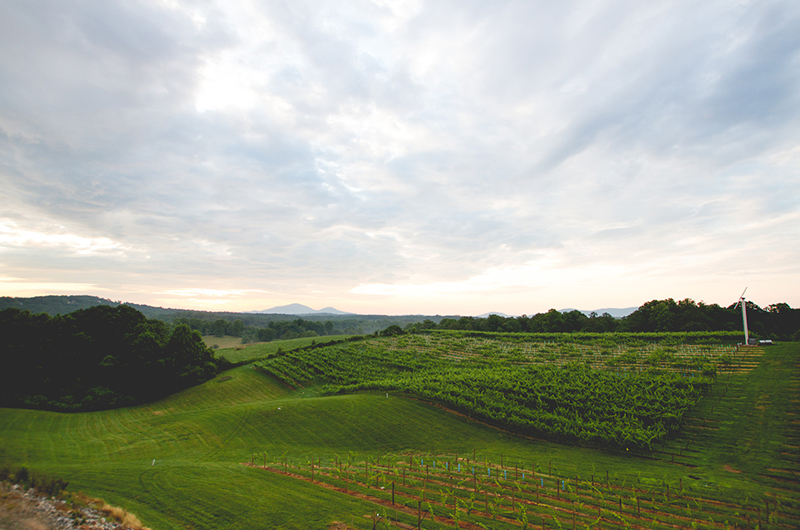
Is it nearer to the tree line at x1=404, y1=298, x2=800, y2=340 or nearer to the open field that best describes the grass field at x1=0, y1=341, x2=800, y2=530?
the tree line at x1=404, y1=298, x2=800, y2=340

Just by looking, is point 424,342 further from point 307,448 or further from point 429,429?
point 307,448

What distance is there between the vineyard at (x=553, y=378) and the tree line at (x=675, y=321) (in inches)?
895

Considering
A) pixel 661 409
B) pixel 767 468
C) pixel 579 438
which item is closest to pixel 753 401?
pixel 661 409

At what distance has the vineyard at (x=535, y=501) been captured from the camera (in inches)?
419

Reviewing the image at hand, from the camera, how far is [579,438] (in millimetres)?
21516

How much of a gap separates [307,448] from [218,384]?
28546mm

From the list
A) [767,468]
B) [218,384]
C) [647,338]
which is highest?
[647,338]

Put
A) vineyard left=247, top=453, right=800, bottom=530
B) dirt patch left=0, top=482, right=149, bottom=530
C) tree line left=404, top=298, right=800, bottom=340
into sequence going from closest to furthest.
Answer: dirt patch left=0, top=482, right=149, bottom=530 < vineyard left=247, top=453, right=800, bottom=530 < tree line left=404, top=298, right=800, bottom=340

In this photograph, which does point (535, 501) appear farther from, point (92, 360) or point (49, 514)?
point (92, 360)

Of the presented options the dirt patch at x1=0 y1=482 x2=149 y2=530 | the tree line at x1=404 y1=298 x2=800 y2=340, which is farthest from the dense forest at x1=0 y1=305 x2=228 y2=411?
the tree line at x1=404 y1=298 x2=800 y2=340

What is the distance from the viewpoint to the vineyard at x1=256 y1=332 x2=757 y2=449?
22.6m

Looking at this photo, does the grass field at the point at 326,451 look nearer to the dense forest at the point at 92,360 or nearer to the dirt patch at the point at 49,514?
the dirt patch at the point at 49,514

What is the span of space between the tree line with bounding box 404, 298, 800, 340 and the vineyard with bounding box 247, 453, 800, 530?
51353 mm

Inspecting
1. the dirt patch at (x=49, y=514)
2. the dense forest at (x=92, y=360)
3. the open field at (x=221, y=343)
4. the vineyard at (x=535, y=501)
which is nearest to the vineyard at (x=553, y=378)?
the vineyard at (x=535, y=501)
